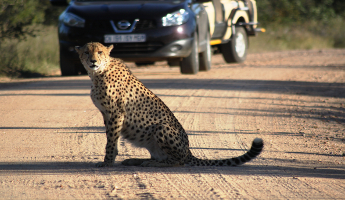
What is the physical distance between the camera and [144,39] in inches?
399

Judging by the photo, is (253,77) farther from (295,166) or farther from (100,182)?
(100,182)

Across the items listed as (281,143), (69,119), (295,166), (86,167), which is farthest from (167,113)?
(69,119)

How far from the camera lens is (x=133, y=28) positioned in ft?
33.1

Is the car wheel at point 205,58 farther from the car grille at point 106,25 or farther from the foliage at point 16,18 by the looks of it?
the foliage at point 16,18

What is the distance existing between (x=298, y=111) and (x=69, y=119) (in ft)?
11.6

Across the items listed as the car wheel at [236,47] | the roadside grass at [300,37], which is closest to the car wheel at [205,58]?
the car wheel at [236,47]

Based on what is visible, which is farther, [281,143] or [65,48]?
[65,48]

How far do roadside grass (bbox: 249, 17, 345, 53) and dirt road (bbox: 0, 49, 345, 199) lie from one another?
12012 millimetres

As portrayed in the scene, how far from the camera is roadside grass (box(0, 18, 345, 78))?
1241 centimetres

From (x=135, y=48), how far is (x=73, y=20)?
4.62 feet

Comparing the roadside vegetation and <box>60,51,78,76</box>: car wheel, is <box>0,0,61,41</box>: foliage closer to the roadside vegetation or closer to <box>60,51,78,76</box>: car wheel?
the roadside vegetation

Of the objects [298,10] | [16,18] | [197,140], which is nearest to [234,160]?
[197,140]

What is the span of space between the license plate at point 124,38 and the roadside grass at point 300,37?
11885 millimetres

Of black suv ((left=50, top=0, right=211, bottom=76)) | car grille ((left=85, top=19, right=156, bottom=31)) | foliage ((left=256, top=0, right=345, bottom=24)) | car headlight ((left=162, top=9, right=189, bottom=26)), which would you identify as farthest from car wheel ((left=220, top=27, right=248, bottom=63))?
foliage ((left=256, top=0, right=345, bottom=24))
